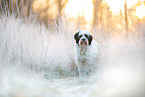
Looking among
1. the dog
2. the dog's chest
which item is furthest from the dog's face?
the dog's chest

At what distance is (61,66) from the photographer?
309 cm

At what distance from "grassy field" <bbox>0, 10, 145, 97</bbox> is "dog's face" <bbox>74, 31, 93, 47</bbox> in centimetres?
13

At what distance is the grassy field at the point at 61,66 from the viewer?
116 centimetres

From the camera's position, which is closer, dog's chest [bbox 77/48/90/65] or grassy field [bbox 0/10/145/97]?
grassy field [bbox 0/10/145/97]

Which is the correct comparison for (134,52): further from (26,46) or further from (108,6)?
(26,46)

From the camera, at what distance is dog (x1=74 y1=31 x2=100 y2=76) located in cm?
311

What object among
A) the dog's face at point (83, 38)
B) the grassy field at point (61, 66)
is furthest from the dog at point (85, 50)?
the grassy field at point (61, 66)

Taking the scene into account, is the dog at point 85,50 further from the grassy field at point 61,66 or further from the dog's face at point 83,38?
the grassy field at point 61,66

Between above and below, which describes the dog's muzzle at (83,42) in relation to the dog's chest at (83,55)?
above

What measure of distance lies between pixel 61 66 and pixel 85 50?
560 mm

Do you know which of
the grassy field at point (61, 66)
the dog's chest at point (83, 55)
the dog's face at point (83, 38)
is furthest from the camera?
the dog's chest at point (83, 55)

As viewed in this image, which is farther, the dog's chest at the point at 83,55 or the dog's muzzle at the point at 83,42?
the dog's chest at the point at 83,55

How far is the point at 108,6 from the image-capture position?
8.27 feet

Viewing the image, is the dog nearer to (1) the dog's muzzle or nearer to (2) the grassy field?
(1) the dog's muzzle
